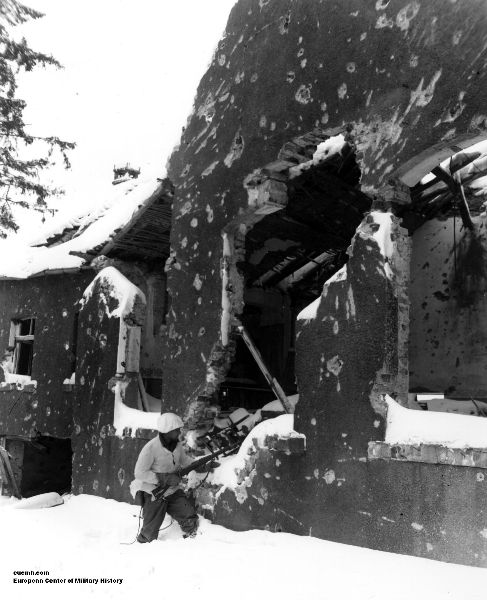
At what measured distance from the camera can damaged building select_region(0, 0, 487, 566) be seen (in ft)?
18.6

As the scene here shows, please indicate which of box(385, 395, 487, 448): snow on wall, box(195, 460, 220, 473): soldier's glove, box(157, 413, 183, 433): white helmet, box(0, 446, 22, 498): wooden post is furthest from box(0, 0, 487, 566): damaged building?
box(157, 413, 183, 433): white helmet

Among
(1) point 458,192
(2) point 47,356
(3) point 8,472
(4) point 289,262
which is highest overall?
(1) point 458,192

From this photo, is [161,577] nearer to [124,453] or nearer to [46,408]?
[124,453]

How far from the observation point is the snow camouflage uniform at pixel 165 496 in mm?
6910

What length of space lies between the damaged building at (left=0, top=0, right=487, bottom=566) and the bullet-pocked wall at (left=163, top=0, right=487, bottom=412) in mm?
23

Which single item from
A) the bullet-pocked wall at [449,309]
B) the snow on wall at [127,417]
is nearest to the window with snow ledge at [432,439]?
the snow on wall at [127,417]

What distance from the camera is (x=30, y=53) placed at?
11.2m

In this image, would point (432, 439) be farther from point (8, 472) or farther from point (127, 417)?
point (8, 472)

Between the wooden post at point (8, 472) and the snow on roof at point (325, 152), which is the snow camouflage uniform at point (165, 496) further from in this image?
the wooden post at point (8, 472)

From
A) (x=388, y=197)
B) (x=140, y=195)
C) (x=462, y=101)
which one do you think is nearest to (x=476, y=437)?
(x=388, y=197)

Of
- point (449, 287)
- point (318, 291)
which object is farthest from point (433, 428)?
point (318, 291)

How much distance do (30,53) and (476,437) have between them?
964cm

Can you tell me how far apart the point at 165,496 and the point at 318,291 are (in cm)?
681

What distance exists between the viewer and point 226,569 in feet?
18.4
